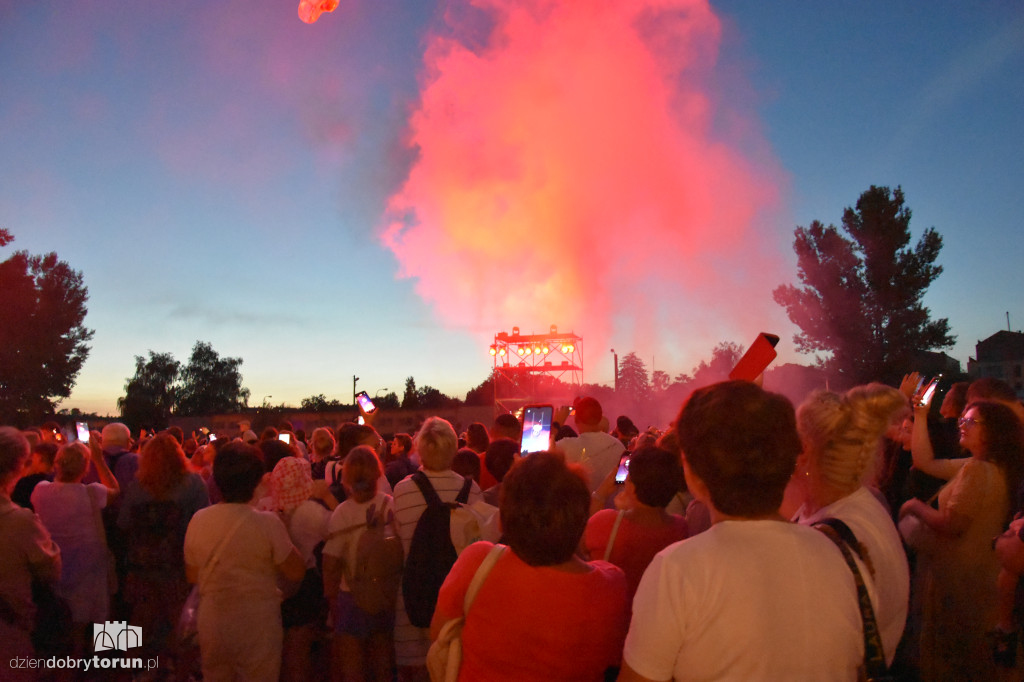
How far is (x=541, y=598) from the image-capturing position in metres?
2.31

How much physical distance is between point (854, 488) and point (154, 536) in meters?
4.81

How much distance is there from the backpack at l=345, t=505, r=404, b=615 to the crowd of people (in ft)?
0.04

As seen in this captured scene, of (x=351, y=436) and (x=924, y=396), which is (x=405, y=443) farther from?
(x=924, y=396)

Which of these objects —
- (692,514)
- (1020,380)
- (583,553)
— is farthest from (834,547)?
(1020,380)

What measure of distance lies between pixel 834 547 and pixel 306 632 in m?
3.67

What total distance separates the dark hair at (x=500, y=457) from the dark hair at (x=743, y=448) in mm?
3952

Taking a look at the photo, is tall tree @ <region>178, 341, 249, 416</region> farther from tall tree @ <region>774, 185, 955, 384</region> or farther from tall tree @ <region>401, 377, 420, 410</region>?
tall tree @ <region>774, 185, 955, 384</region>

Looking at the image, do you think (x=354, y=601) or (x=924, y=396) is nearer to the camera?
(x=354, y=601)

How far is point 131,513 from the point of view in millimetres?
5047

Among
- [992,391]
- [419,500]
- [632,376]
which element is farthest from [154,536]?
[632,376]

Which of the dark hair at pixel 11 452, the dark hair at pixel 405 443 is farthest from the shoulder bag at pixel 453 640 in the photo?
the dark hair at pixel 405 443

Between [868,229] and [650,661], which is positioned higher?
[868,229]

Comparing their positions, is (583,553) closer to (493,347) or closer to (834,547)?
(834,547)

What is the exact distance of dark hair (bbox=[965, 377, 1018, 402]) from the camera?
4.53 meters
